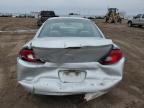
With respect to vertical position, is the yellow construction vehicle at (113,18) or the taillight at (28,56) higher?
the taillight at (28,56)

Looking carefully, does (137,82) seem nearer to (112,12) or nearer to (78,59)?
(78,59)

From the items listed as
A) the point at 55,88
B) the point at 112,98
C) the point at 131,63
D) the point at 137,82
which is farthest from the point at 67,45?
the point at 131,63

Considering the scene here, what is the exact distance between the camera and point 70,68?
5113 mm

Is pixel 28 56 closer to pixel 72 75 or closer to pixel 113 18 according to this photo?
pixel 72 75

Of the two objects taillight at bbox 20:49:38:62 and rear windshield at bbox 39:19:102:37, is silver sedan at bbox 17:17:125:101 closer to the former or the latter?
taillight at bbox 20:49:38:62

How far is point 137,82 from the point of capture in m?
7.52

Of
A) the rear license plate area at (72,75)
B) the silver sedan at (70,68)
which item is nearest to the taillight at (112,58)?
the silver sedan at (70,68)

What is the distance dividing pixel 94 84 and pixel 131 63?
518 cm

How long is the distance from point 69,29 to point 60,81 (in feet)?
6.90

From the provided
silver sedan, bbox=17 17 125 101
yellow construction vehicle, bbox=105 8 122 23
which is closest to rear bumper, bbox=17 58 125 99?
silver sedan, bbox=17 17 125 101

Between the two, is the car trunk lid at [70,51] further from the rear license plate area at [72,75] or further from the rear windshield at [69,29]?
the rear windshield at [69,29]

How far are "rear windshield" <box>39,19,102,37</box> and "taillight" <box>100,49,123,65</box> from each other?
1275 mm

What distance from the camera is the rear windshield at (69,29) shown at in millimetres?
6723

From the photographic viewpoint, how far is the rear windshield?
22.1 feet
